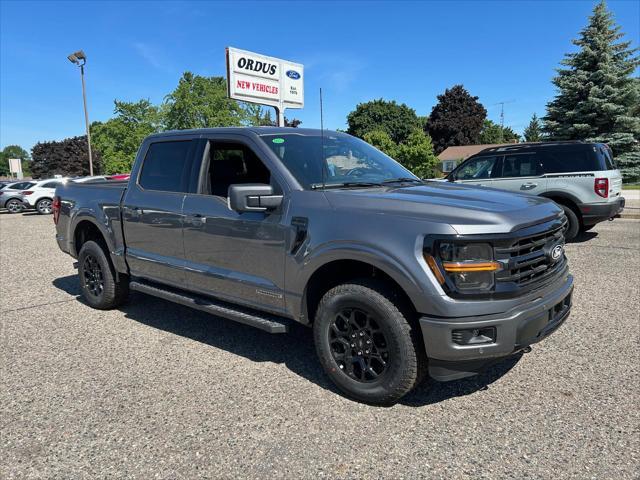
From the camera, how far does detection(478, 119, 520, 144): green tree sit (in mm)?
81500

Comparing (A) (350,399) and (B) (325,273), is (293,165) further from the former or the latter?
(A) (350,399)

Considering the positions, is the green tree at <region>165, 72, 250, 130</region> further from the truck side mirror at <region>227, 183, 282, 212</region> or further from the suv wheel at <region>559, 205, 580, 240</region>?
the truck side mirror at <region>227, 183, 282, 212</region>

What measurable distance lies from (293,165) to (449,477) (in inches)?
93.2

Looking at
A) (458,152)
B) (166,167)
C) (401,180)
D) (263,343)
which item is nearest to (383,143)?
(458,152)

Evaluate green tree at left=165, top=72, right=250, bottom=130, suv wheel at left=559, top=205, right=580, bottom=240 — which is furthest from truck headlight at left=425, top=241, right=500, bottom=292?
green tree at left=165, top=72, right=250, bottom=130

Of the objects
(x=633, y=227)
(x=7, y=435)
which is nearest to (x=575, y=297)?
(x=7, y=435)

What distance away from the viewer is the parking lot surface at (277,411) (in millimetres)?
2561

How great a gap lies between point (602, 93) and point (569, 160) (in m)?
22.2

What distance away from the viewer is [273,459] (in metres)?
2.61

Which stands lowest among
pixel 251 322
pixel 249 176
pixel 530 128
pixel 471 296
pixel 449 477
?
pixel 449 477

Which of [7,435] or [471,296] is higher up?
[471,296]

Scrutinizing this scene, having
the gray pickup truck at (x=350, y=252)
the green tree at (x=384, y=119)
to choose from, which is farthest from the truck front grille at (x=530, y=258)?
the green tree at (x=384, y=119)

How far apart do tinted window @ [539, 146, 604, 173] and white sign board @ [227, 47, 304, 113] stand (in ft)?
38.7

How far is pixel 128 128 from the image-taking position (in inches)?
2448
